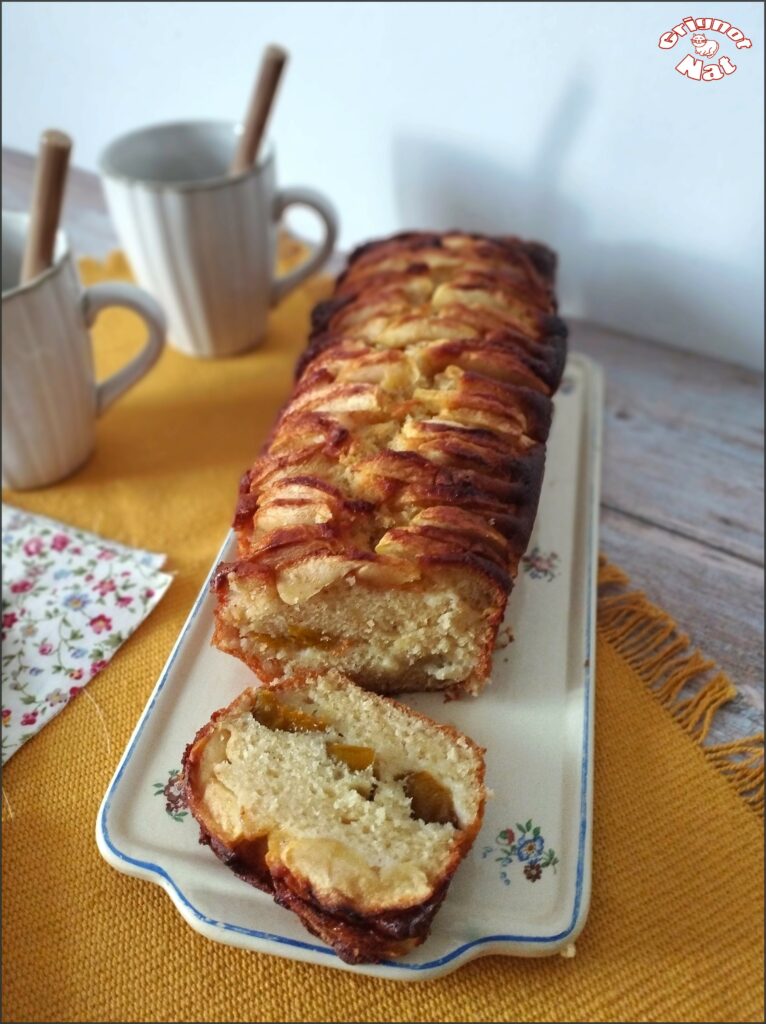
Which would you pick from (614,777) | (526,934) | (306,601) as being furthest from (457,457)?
(526,934)

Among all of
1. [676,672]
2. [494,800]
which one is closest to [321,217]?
[676,672]

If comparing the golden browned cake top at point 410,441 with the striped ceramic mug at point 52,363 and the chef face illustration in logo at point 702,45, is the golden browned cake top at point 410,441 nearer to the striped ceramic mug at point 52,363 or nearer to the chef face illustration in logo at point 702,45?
the striped ceramic mug at point 52,363

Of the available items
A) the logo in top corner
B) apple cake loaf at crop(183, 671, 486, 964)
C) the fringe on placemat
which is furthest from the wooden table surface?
the logo in top corner

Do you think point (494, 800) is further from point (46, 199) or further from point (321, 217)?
point (321, 217)

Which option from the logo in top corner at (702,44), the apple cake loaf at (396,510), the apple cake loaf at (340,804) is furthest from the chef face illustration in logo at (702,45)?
the apple cake loaf at (340,804)

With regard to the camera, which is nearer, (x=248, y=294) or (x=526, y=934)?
(x=526, y=934)

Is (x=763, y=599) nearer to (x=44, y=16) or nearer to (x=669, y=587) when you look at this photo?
(x=669, y=587)

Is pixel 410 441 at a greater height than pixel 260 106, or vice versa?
pixel 260 106
